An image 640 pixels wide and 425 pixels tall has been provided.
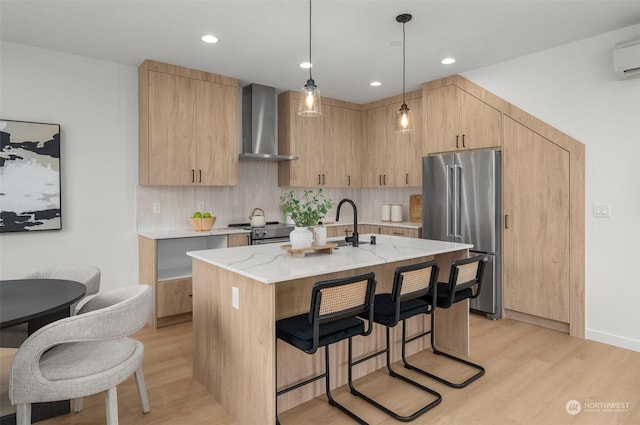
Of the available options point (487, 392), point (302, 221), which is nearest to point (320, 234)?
point (302, 221)

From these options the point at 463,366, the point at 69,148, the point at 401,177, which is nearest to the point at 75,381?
the point at 463,366

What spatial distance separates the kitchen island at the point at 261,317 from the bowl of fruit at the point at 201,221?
5.32 ft

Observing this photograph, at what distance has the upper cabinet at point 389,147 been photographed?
5023 millimetres

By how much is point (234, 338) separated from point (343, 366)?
0.84m

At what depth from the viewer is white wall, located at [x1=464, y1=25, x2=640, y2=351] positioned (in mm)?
3176

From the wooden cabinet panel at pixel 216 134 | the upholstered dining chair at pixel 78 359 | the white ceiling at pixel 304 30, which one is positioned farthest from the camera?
the wooden cabinet panel at pixel 216 134

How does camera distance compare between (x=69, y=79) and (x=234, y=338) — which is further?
(x=69, y=79)

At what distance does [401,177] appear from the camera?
17.3ft

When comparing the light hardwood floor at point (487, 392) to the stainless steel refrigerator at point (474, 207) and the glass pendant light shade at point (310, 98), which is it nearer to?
the stainless steel refrigerator at point (474, 207)

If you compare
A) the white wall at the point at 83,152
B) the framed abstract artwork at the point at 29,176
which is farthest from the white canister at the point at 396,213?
the framed abstract artwork at the point at 29,176

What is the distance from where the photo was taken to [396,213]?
545cm

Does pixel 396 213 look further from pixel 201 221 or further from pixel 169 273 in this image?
pixel 169 273

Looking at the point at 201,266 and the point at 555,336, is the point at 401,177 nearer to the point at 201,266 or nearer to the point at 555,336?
the point at 555,336

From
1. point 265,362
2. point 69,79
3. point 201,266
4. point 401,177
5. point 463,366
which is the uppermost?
point 69,79
